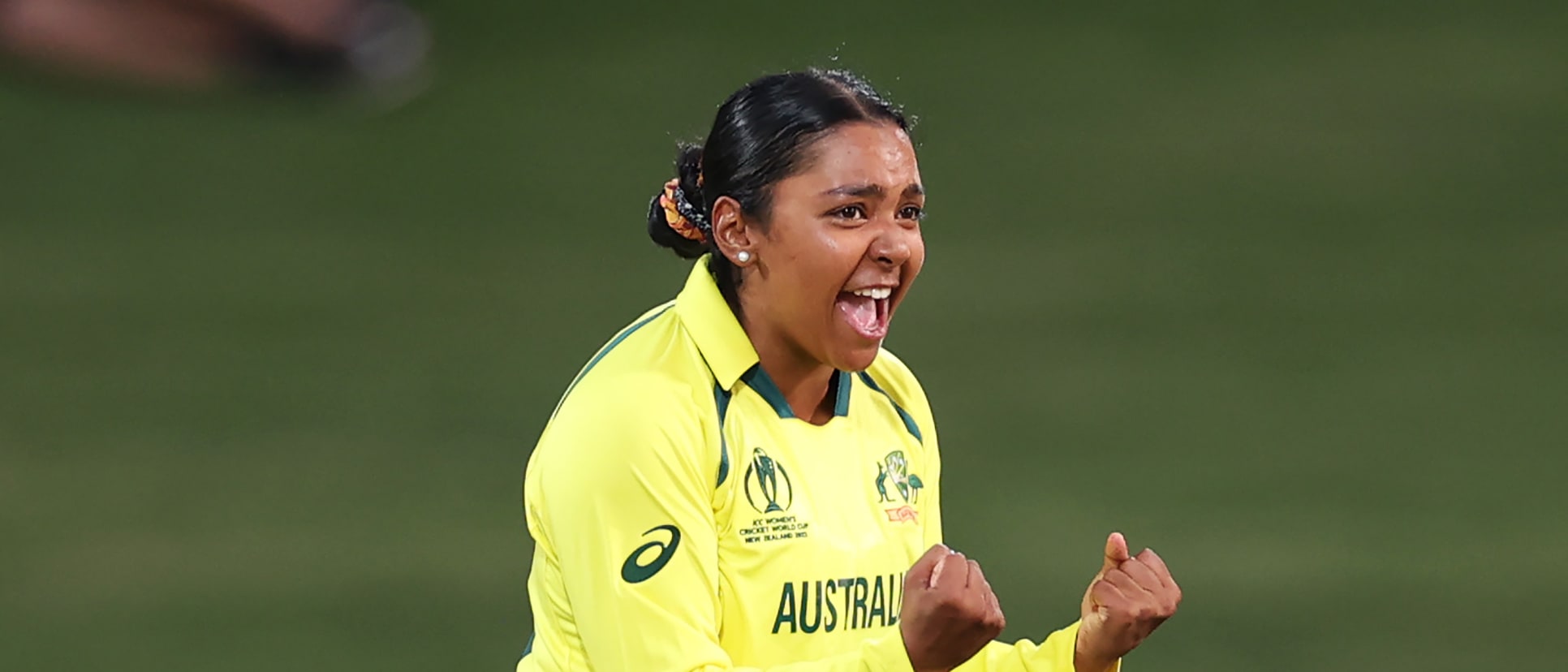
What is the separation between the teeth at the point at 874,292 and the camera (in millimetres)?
3070

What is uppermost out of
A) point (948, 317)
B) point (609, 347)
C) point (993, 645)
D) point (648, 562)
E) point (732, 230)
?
point (948, 317)

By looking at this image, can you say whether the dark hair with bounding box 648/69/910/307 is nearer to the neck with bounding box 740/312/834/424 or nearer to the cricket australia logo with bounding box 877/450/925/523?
→ the neck with bounding box 740/312/834/424

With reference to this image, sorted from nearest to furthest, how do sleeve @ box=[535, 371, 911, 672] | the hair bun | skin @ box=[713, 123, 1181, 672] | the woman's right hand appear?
1. the woman's right hand
2. sleeve @ box=[535, 371, 911, 672]
3. skin @ box=[713, 123, 1181, 672]
4. the hair bun

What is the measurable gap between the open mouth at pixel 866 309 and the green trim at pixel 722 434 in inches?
8.5

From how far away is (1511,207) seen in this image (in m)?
8.02

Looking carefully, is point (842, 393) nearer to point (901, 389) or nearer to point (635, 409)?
point (901, 389)

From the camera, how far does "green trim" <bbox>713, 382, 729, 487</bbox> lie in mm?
2994

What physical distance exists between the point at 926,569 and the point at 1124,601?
1.34 feet

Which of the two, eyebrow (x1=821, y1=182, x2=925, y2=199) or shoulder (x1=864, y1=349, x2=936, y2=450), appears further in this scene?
shoulder (x1=864, y1=349, x2=936, y2=450)

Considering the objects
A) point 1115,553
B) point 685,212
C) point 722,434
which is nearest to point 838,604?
point 722,434

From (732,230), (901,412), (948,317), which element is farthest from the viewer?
(948,317)

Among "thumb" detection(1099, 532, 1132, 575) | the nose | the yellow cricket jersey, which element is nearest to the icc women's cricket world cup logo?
the yellow cricket jersey

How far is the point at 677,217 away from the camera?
3.22 meters

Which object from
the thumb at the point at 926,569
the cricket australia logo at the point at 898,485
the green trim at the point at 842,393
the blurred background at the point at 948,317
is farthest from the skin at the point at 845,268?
the blurred background at the point at 948,317
